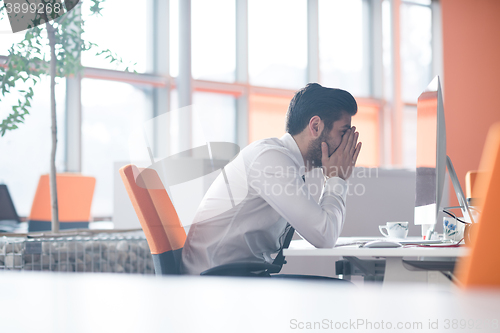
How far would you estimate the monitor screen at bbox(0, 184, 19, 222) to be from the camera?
306cm

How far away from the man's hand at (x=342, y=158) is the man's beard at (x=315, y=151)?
0.08 ft

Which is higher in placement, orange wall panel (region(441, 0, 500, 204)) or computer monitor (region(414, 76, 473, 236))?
orange wall panel (region(441, 0, 500, 204))

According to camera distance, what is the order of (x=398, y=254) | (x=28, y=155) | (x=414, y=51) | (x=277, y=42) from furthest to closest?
1. (x=414, y=51)
2. (x=277, y=42)
3. (x=28, y=155)
4. (x=398, y=254)

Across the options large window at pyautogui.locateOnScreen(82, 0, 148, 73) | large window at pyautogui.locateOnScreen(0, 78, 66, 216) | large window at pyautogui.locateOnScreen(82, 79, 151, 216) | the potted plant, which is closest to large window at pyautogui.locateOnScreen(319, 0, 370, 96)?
large window at pyautogui.locateOnScreen(82, 0, 148, 73)

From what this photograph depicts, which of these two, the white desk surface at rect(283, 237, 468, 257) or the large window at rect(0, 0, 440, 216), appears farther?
the large window at rect(0, 0, 440, 216)

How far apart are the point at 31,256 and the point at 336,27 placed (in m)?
5.99

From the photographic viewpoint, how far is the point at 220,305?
23 cm

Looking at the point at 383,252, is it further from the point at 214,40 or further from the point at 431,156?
the point at 214,40

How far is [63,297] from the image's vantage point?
0.27 m

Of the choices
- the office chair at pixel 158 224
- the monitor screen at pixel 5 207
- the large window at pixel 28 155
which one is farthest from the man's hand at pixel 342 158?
the large window at pixel 28 155

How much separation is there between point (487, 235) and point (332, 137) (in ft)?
4.17

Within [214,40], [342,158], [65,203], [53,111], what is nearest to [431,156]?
[342,158]

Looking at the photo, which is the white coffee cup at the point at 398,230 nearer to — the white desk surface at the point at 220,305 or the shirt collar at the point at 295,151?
the shirt collar at the point at 295,151

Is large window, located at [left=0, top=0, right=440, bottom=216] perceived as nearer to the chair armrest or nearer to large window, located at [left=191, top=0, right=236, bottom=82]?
large window, located at [left=191, top=0, right=236, bottom=82]
